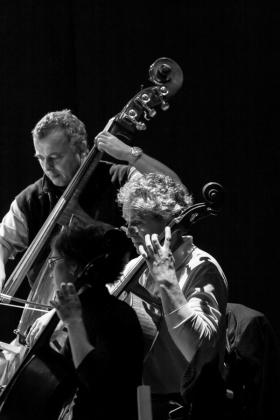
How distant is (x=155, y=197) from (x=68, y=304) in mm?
534

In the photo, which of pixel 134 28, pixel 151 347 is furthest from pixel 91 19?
pixel 151 347

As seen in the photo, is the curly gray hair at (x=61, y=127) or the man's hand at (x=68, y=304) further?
the curly gray hair at (x=61, y=127)

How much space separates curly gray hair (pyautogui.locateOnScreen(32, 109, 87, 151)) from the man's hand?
1.22 metres

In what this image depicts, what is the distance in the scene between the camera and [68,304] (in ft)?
6.15

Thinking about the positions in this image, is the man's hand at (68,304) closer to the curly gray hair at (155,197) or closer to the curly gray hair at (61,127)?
the curly gray hair at (155,197)

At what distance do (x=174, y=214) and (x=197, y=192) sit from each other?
4.10 feet

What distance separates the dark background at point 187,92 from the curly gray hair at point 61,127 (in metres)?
0.57

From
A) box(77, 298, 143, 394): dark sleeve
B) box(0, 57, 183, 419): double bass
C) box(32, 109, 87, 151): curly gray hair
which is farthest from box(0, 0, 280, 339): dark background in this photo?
box(77, 298, 143, 394): dark sleeve

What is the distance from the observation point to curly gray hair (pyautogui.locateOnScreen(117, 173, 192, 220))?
2.29 meters

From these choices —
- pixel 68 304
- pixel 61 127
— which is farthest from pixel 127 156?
pixel 68 304

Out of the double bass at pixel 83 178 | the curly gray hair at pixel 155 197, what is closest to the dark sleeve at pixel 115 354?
the curly gray hair at pixel 155 197

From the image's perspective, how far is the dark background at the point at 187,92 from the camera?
11.4ft

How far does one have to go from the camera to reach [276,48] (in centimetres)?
343

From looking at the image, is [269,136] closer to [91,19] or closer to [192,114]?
[192,114]
